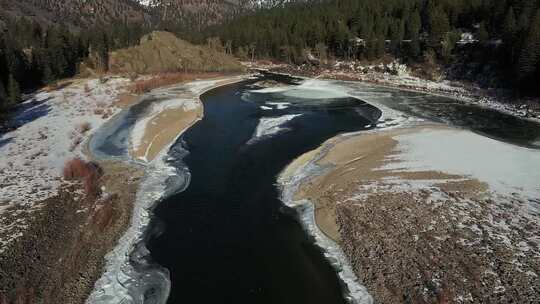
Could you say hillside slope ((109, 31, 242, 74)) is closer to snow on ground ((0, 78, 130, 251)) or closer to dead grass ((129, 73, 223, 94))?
dead grass ((129, 73, 223, 94))

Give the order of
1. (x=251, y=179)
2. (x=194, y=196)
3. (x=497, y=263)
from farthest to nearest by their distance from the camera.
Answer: (x=251, y=179), (x=194, y=196), (x=497, y=263)

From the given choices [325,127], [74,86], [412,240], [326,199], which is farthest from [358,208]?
[74,86]

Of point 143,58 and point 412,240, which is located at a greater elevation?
point 143,58

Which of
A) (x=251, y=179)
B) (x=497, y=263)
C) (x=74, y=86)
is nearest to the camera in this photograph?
(x=497, y=263)

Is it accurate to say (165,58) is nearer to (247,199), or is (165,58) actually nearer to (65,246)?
(247,199)

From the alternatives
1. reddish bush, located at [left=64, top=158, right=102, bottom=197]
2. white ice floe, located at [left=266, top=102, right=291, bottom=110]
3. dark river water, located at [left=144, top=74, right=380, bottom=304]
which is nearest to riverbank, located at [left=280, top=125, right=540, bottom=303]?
dark river water, located at [left=144, top=74, right=380, bottom=304]

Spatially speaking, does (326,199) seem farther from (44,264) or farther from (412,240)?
(44,264)

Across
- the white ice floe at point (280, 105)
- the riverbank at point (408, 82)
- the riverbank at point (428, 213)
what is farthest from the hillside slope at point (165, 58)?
the riverbank at point (428, 213)
